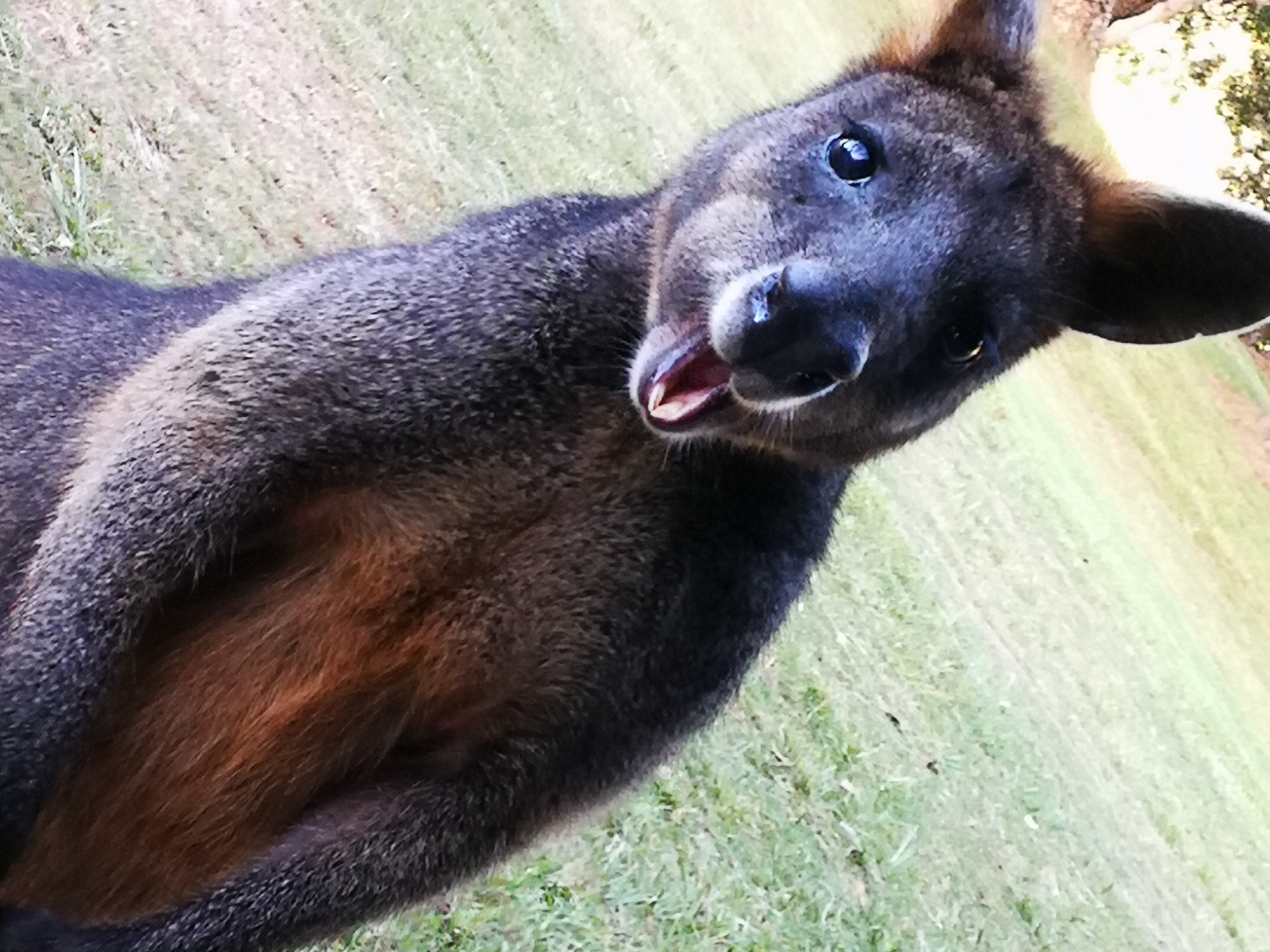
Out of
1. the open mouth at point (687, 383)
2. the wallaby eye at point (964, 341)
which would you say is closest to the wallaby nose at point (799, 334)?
the open mouth at point (687, 383)

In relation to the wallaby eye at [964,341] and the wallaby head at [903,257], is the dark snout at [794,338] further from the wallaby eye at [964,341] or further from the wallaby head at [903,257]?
the wallaby eye at [964,341]

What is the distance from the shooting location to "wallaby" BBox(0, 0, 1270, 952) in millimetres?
2480

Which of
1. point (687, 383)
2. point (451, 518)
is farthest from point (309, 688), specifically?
point (687, 383)

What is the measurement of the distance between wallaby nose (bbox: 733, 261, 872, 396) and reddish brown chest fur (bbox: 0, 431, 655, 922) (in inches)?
19.5

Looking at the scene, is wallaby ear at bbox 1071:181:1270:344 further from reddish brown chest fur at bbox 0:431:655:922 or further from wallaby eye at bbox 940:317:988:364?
reddish brown chest fur at bbox 0:431:655:922

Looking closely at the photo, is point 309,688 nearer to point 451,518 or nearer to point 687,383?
point 451,518

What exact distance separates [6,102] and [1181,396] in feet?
54.8

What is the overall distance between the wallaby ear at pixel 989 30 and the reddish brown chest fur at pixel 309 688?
50.4 inches

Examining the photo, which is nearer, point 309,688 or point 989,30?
point 309,688

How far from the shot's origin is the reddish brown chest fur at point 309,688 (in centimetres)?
257

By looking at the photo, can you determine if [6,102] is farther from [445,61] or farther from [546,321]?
[445,61]

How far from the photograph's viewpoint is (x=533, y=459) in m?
2.65

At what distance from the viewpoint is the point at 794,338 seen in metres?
2.30

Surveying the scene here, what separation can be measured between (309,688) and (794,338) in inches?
44.8
